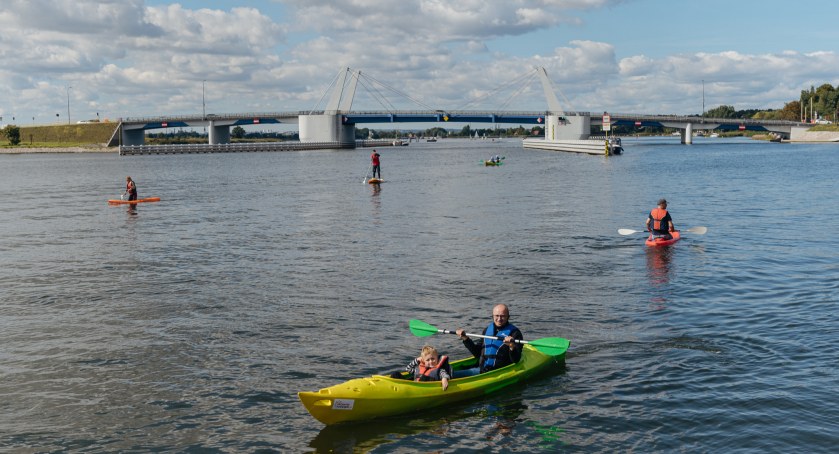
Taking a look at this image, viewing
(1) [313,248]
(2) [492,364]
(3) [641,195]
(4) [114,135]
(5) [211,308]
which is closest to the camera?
(2) [492,364]

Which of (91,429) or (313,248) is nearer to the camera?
(91,429)

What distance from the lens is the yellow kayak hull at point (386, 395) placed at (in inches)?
484

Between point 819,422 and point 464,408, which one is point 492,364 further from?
point 819,422

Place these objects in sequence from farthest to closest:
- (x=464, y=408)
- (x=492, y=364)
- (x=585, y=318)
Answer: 1. (x=585, y=318)
2. (x=492, y=364)
3. (x=464, y=408)

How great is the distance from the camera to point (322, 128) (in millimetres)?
191250

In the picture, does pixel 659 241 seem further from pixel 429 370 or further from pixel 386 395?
pixel 386 395

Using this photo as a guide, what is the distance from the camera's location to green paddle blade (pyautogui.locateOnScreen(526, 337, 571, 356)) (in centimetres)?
1493

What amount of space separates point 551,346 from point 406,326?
4.60m

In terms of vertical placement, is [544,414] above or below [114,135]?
below

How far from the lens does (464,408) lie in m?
13.6

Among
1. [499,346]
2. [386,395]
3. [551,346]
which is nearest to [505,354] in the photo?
[499,346]

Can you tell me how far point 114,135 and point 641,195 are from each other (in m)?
175

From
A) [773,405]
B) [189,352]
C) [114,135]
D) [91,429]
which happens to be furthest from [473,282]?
[114,135]

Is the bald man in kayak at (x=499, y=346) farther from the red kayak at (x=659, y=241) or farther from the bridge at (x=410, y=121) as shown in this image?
the bridge at (x=410, y=121)
